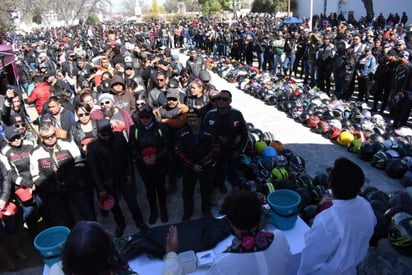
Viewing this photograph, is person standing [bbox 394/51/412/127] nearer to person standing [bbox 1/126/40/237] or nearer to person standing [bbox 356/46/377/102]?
person standing [bbox 356/46/377/102]

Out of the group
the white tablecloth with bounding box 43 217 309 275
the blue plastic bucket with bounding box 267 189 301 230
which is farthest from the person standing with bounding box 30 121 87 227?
the blue plastic bucket with bounding box 267 189 301 230

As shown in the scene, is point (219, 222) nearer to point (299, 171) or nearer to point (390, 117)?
point (299, 171)

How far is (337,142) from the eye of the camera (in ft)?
29.4

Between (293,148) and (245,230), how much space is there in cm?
699

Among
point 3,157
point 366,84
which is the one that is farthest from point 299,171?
point 366,84

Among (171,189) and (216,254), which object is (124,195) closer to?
(171,189)

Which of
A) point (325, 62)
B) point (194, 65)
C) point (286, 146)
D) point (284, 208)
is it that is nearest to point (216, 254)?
point (284, 208)

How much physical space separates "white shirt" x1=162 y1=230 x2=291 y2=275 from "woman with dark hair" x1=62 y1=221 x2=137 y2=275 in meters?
0.64

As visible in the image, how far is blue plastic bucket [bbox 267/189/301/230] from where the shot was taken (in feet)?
12.5

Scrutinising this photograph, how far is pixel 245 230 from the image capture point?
2.20m

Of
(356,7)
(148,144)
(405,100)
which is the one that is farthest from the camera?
(356,7)

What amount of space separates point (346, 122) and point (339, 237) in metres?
7.30

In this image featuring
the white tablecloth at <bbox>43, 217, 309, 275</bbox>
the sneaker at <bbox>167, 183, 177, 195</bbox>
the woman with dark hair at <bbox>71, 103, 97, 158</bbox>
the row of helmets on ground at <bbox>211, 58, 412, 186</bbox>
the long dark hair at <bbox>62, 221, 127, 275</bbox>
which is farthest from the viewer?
the row of helmets on ground at <bbox>211, 58, 412, 186</bbox>

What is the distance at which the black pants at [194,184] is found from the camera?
215 inches
